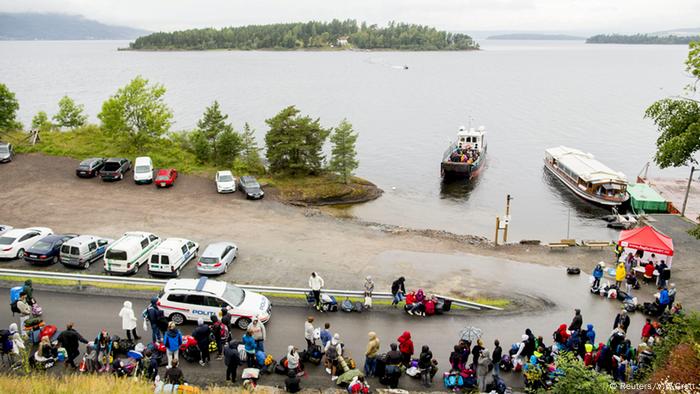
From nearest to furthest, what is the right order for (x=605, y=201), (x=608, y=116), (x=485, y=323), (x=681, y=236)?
(x=485, y=323), (x=681, y=236), (x=605, y=201), (x=608, y=116)

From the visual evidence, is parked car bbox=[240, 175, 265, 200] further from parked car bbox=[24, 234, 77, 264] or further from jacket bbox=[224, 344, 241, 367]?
jacket bbox=[224, 344, 241, 367]

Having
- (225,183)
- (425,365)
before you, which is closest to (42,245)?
(225,183)

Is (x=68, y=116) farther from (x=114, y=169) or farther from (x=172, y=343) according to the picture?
(x=172, y=343)

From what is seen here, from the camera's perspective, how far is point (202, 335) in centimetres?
1600

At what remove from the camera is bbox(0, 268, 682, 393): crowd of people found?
50.1 feet

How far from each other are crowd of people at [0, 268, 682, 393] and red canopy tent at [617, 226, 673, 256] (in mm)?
10018

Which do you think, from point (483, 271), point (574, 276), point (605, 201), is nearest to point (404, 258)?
point (483, 271)

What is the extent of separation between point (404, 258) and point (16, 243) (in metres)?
20.1

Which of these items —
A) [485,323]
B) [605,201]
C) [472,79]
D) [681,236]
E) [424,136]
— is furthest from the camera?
[472,79]

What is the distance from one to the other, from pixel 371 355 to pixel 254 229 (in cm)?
1876

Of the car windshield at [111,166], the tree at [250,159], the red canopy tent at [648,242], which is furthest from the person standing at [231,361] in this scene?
the tree at [250,159]

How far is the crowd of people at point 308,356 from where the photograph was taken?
50.1ft

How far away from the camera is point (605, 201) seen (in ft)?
159

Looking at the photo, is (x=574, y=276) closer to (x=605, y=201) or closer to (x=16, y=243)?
(x=605, y=201)
